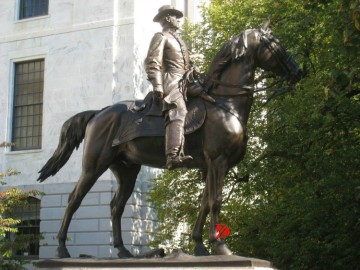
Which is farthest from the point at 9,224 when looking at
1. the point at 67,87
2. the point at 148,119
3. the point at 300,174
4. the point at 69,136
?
the point at 148,119

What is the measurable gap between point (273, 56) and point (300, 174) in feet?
36.4

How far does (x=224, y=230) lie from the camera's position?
1147 cm

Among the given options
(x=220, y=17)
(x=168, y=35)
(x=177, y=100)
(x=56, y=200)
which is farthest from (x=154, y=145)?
(x=56, y=200)

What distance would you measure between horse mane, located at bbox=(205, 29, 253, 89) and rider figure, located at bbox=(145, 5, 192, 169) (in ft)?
1.72

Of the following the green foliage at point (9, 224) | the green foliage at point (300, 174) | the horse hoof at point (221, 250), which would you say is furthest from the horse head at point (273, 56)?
the green foliage at point (9, 224)

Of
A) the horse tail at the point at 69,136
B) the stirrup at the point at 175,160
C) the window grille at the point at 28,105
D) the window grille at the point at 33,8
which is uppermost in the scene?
the window grille at the point at 33,8

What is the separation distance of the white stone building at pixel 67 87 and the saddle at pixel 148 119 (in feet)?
49.0

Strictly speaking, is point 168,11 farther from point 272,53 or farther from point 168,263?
point 168,263

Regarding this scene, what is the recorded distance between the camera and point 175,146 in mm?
9930

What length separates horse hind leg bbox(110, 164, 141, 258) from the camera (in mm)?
10992

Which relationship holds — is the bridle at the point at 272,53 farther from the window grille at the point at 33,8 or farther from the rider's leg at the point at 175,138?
the window grille at the point at 33,8

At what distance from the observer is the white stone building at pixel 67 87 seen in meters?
26.1

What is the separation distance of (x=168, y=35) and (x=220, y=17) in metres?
14.2

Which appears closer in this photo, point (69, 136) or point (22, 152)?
point (69, 136)
